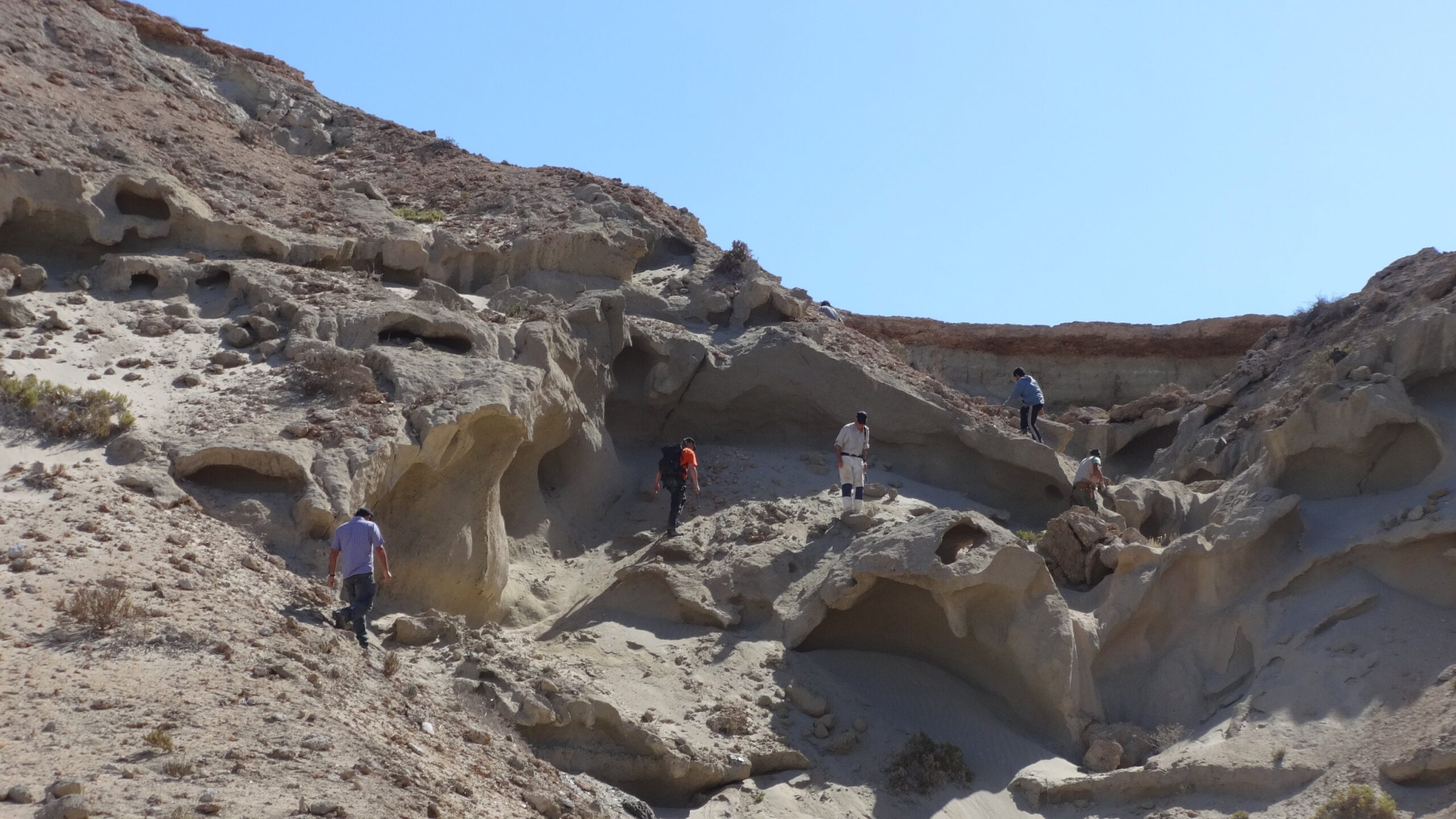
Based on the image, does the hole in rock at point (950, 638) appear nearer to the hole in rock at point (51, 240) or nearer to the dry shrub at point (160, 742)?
the dry shrub at point (160, 742)

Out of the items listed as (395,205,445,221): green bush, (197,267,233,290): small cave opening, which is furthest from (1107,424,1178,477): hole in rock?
(197,267,233,290): small cave opening

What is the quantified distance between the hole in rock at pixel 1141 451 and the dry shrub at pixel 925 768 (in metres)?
10.6

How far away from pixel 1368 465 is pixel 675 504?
28.5 ft

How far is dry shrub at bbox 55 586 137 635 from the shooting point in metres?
9.62

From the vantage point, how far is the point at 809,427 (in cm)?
2012

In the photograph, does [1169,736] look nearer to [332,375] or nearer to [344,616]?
[344,616]

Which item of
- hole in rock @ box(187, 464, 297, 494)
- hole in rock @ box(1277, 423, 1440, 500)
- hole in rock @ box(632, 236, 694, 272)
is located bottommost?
hole in rock @ box(187, 464, 297, 494)

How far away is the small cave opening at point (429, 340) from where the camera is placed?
16266 millimetres

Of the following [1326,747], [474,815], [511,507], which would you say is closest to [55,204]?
[511,507]

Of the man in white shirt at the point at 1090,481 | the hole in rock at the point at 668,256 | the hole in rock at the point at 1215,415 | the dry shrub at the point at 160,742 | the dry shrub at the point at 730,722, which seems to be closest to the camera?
the dry shrub at the point at 160,742

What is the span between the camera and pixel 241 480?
42.9ft

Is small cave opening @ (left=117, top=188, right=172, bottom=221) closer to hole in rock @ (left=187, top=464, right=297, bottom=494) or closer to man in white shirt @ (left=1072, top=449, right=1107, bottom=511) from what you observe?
hole in rock @ (left=187, top=464, right=297, bottom=494)

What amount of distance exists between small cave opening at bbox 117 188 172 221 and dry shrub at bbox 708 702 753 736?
33.0 ft

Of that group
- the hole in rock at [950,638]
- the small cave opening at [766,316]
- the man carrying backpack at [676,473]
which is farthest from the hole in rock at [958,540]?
the small cave opening at [766,316]
